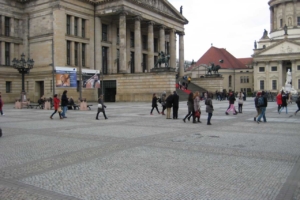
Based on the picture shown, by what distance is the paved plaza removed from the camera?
19.0ft

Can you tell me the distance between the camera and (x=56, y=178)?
6.71m

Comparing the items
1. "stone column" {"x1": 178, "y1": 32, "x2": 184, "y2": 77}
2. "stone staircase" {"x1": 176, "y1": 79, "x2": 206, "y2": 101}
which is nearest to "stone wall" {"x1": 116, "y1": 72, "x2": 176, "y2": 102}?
"stone staircase" {"x1": 176, "y1": 79, "x2": 206, "y2": 101}

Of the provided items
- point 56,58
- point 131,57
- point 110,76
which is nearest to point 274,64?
point 131,57

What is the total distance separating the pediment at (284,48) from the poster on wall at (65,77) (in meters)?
72.6

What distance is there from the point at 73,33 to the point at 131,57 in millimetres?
15309

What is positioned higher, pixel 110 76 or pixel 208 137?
pixel 110 76

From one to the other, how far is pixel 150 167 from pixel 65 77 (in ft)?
92.1

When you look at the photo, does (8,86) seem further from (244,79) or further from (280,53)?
(244,79)

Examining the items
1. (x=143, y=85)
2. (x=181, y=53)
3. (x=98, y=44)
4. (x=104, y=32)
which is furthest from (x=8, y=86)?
(x=181, y=53)

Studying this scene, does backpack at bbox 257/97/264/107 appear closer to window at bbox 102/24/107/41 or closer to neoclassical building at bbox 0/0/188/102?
neoclassical building at bbox 0/0/188/102

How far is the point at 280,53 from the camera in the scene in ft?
298

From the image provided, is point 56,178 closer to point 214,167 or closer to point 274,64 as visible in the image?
point 214,167

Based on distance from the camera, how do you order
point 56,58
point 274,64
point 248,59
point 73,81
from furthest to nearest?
point 248,59
point 274,64
point 56,58
point 73,81

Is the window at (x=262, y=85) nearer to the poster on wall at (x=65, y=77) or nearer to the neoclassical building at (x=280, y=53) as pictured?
the neoclassical building at (x=280, y=53)
